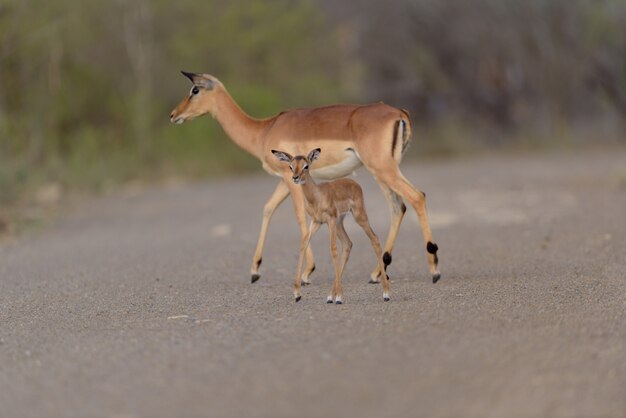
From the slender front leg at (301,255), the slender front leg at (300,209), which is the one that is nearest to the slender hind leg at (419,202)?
the slender front leg at (300,209)

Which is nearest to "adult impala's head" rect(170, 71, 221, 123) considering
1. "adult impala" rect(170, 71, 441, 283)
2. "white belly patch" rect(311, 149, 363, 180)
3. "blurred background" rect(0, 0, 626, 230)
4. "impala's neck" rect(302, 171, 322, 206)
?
"adult impala" rect(170, 71, 441, 283)

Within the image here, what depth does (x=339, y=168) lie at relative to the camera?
37.9 ft

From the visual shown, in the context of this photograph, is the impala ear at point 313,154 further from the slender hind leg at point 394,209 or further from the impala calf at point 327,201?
the slender hind leg at point 394,209

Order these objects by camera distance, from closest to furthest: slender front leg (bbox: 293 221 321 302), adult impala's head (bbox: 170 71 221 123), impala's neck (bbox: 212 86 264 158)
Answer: slender front leg (bbox: 293 221 321 302)
impala's neck (bbox: 212 86 264 158)
adult impala's head (bbox: 170 71 221 123)

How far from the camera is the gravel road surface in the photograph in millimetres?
6758

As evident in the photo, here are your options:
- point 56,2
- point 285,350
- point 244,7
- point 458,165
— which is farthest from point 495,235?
point 244,7

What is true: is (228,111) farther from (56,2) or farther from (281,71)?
(281,71)

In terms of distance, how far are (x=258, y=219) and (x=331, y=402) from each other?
43.7ft

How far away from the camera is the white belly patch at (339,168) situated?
37.7ft

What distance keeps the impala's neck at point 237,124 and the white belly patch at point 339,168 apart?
1.09m

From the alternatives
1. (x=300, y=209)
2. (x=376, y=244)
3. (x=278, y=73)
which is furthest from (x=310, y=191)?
(x=278, y=73)

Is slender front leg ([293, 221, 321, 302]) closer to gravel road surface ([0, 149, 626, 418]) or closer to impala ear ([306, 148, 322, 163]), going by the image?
gravel road surface ([0, 149, 626, 418])

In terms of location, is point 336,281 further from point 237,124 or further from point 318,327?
point 237,124

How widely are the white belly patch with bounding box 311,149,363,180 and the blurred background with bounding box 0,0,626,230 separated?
12.3 metres
